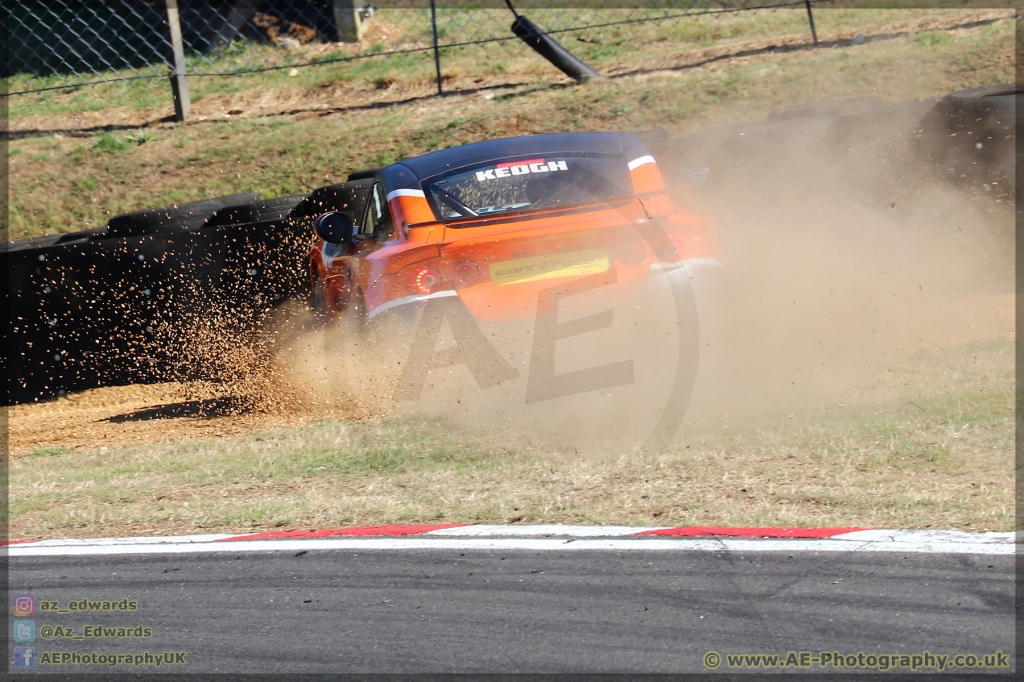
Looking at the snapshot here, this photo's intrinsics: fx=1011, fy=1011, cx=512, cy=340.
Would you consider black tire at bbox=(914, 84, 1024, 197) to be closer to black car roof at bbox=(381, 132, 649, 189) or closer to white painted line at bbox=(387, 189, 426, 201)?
black car roof at bbox=(381, 132, 649, 189)

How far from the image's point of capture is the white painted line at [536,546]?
378cm

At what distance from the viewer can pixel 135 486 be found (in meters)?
5.73

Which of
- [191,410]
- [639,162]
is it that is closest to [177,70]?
[191,410]

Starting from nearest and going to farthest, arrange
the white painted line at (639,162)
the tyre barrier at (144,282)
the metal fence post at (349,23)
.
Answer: the white painted line at (639,162), the tyre barrier at (144,282), the metal fence post at (349,23)

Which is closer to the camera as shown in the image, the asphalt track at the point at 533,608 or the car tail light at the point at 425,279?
the asphalt track at the point at 533,608

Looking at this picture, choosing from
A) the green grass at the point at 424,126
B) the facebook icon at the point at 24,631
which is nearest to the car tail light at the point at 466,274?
the facebook icon at the point at 24,631

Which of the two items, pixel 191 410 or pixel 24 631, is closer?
pixel 24 631

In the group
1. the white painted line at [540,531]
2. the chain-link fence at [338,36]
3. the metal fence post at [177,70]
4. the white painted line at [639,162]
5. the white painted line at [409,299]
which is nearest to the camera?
the white painted line at [540,531]

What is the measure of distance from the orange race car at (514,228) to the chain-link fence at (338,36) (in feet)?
34.1

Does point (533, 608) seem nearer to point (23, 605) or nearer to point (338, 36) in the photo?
point (23, 605)

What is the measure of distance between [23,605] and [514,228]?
3.25 meters

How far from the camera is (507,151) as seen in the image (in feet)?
21.7

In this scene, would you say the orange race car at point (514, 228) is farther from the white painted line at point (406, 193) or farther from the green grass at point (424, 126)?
the green grass at point (424, 126)

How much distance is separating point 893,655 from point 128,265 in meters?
7.67
